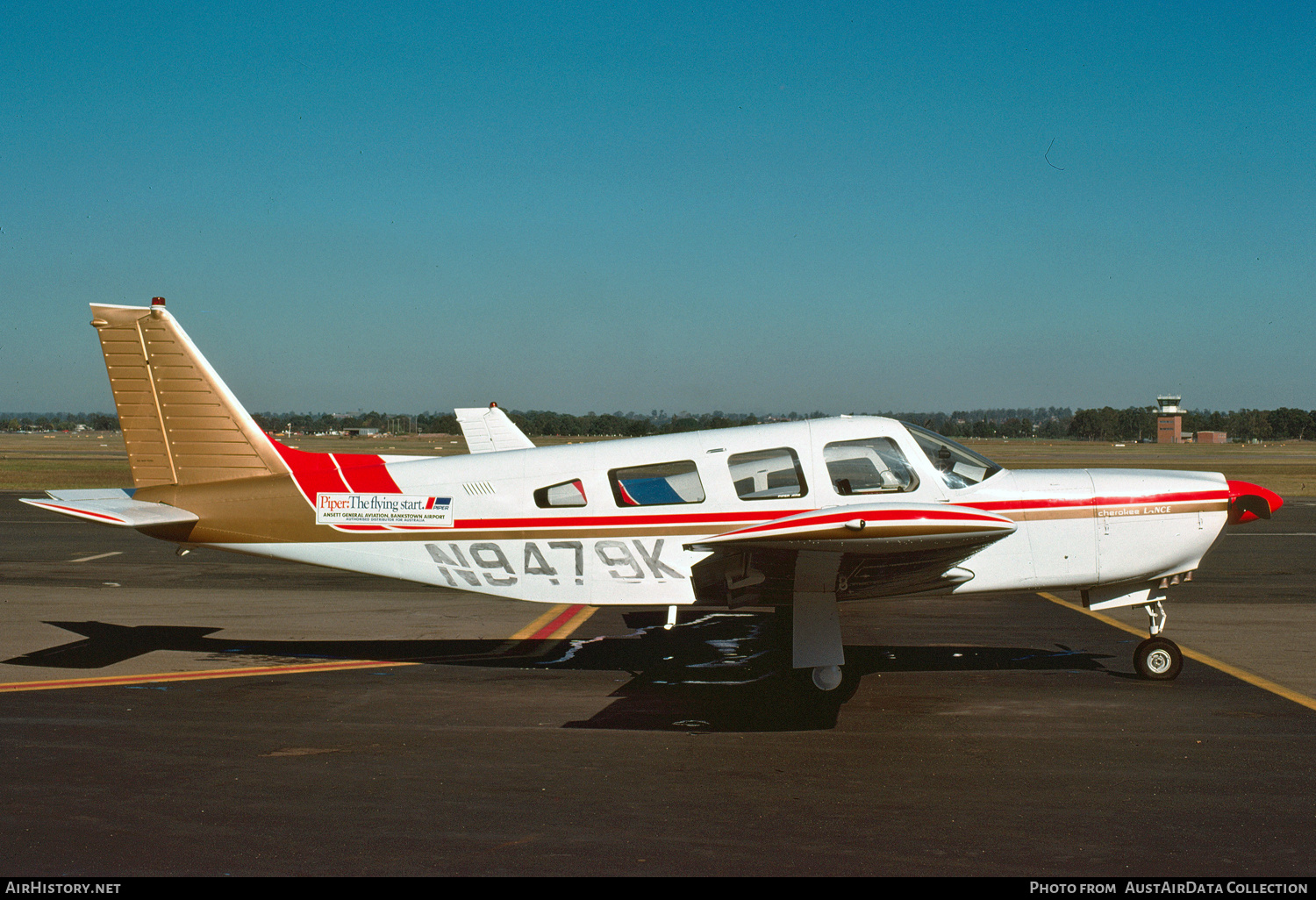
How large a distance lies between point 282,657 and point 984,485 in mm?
7146

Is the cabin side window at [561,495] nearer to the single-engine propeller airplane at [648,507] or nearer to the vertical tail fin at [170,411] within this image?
the single-engine propeller airplane at [648,507]

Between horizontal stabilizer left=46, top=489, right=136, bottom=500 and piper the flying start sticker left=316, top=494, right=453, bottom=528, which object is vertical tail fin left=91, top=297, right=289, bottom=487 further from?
piper the flying start sticker left=316, top=494, right=453, bottom=528

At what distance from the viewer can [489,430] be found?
22.9 m

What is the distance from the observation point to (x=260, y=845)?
18.0 ft

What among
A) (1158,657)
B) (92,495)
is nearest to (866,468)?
(1158,657)

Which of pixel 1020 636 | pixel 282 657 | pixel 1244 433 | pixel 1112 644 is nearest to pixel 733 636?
pixel 1020 636

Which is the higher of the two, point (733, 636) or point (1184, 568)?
point (1184, 568)

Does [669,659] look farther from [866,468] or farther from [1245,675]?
[1245,675]

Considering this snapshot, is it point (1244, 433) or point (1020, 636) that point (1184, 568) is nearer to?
point (1020, 636)

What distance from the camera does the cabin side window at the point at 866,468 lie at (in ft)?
29.0

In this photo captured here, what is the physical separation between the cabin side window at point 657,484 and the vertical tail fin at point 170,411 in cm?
326

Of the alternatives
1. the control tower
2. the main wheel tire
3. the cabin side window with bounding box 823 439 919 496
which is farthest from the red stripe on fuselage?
the control tower

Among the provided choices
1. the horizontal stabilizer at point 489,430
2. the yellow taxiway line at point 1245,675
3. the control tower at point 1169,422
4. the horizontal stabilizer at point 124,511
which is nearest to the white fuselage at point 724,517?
the yellow taxiway line at point 1245,675

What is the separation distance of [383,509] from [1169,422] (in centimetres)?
15640
